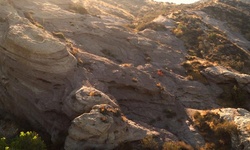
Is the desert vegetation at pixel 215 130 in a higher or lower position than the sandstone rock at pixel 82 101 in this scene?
lower

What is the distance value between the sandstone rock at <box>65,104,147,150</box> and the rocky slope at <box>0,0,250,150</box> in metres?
0.09

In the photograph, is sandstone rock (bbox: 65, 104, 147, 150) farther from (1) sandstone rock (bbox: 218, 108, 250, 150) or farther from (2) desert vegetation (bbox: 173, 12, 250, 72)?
(2) desert vegetation (bbox: 173, 12, 250, 72)

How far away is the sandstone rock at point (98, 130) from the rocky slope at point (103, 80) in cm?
9

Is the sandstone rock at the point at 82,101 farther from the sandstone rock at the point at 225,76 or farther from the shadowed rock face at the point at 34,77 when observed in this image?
the sandstone rock at the point at 225,76

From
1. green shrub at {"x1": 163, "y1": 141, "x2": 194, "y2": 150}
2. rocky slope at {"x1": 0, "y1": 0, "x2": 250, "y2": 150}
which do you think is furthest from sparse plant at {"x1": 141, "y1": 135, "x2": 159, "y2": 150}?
green shrub at {"x1": 163, "y1": 141, "x2": 194, "y2": 150}

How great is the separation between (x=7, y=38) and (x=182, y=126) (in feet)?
70.1

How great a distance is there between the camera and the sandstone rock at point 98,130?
23.7 metres

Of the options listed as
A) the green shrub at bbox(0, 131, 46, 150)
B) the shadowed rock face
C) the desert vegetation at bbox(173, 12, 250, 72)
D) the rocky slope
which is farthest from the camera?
the desert vegetation at bbox(173, 12, 250, 72)

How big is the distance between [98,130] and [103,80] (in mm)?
9394

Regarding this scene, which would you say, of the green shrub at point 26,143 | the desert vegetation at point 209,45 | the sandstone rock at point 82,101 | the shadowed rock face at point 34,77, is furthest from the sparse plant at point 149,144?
the desert vegetation at point 209,45

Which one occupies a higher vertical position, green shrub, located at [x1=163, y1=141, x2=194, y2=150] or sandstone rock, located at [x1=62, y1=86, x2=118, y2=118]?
sandstone rock, located at [x1=62, y1=86, x2=118, y2=118]

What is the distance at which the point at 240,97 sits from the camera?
Result: 36.8 m

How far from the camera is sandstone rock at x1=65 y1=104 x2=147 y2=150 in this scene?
23734 mm

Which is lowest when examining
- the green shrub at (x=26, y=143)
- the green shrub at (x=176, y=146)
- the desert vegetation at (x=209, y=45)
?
the green shrub at (x=176, y=146)
